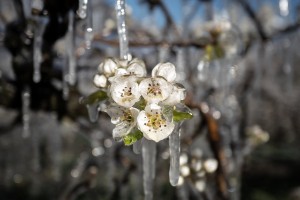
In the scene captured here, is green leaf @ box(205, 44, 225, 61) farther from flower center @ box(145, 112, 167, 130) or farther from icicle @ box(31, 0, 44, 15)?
flower center @ box(145, 112, 167, 130)

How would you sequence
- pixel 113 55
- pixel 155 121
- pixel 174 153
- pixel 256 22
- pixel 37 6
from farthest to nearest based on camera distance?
pixel 113 55
pixel 256 22
pixel 37 6
pixel 174 153
pixel 155 121

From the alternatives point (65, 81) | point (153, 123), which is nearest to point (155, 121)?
point (153, 123)

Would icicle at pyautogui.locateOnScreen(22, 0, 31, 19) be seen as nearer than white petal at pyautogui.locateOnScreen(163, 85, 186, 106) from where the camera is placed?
No


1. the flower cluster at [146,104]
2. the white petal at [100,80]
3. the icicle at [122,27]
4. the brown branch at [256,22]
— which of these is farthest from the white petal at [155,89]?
the brown branch at [256,22]

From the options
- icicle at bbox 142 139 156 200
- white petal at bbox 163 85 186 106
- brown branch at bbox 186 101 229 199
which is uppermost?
white petal at bbox 163 85 186 106

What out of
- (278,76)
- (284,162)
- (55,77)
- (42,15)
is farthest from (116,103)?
(278,76)

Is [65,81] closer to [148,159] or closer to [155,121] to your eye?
[148,159]

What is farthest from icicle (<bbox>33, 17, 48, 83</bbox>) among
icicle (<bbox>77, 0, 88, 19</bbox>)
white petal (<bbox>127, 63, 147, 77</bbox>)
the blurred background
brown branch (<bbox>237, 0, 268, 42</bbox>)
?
brown branch (<bbox>237, 0, 268, 42</bbox>)
